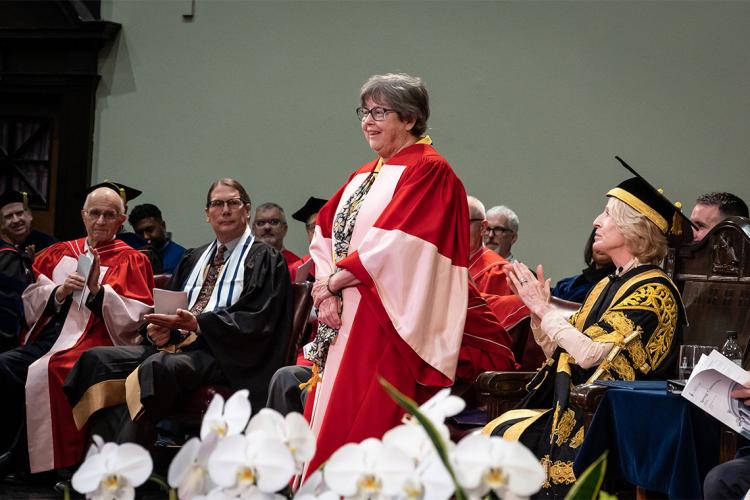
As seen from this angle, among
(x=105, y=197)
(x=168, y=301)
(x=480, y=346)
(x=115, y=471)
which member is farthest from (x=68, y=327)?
(x=115, y=471)

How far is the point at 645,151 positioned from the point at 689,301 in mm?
3645

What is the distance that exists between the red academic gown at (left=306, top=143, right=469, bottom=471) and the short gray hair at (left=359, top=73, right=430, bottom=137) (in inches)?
7.9

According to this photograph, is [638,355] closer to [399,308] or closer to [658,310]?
[658,310]

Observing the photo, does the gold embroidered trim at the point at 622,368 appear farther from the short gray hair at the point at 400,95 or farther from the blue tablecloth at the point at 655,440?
the short gray hair at the point at 400,95

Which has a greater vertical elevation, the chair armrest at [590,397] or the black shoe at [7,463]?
the chair armrest at [590,397]

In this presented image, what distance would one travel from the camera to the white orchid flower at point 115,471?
1049mm

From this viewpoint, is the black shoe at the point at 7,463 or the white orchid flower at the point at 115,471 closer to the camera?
the white orchid flower at the point at 115,471

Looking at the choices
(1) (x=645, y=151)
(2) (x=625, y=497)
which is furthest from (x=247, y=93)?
(2) (x=625, y=497)

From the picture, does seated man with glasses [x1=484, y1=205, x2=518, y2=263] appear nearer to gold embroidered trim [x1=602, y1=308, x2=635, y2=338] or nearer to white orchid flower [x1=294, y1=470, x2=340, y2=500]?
gold embroidered trim [x1=602, y1=308, x2=635, y2=338]

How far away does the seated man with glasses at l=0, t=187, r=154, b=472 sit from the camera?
554cm

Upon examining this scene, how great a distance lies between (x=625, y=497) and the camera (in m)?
3.58

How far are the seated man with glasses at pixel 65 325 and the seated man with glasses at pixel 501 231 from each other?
2.38 m

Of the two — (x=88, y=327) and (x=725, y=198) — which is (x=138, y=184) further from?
(x=725, y=198)

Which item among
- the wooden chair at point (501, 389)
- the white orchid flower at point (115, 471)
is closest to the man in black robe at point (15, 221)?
Result: the wooden chair at point (501, 389)
